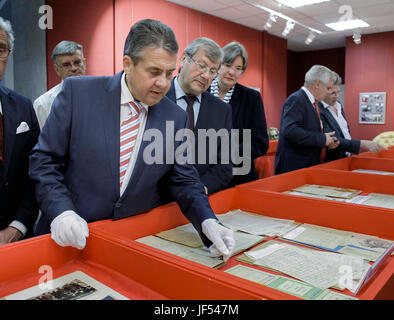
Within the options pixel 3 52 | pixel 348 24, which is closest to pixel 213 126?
pixel 3 52

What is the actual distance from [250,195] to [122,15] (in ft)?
14.5

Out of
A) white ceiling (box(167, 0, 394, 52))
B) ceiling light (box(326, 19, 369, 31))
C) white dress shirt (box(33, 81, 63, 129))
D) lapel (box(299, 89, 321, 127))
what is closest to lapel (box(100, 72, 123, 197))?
white dress shirt (box(33, 81, 63, 129))

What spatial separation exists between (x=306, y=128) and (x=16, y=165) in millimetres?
2372

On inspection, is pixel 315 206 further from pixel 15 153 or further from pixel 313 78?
pixel 313 78

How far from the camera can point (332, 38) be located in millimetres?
9367

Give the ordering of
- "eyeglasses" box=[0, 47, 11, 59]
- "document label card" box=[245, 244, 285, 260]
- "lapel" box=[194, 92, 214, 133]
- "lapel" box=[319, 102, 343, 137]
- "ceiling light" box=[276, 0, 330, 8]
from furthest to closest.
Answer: "ceiling light" box=[276, 0, 330, 8]
"lapel" box=[319, 102, 343, 137]
"lapel" box=[194, 92, 214, 133]
"eyeglasses" box=[0, 47, 11, 59]
"document label card" box=[245, 244, 285, 260]

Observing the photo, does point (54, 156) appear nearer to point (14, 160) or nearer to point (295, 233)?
point (14, 160)

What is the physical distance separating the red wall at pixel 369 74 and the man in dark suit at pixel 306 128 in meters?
6.53

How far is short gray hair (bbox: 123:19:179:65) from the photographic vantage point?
1270 millimetres

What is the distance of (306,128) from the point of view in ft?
10.3

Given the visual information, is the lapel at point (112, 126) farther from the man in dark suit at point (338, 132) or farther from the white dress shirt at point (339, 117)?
the white dress shirt at point (339, 117)

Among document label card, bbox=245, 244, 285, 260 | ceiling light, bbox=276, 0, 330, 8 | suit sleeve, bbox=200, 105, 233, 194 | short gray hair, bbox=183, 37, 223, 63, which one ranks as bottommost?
document label card, bbox=245, 244, 285, 260

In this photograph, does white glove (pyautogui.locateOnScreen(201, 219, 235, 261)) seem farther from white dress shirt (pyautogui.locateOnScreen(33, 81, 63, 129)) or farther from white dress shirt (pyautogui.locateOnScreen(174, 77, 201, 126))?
white dress shirt (pyautogui.locateOnScreen(33, 81, 63, 129))

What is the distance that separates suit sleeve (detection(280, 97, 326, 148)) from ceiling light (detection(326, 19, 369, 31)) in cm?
570
